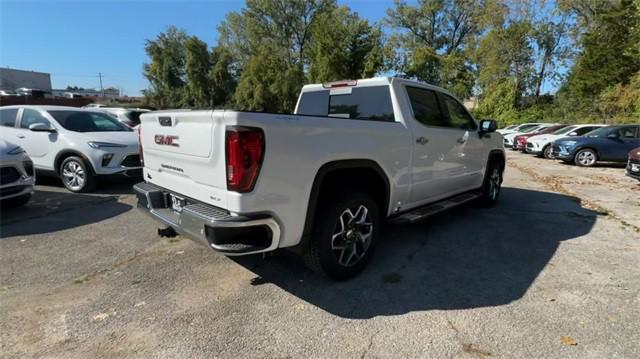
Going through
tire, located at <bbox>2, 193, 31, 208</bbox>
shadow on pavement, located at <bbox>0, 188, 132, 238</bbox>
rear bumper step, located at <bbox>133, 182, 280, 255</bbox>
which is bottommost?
shadow on pavement, located at <bbox>0, 188, 132, 238</bbox>

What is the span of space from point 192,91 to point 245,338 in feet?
133

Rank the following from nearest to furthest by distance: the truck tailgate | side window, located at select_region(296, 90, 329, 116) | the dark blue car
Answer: the truck tailgate → side window, located at select_region(296, 90, 329, 116) → the dark blue car

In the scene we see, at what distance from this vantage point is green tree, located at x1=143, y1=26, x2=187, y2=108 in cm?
4081

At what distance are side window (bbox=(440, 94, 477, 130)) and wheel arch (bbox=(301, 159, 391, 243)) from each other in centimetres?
178

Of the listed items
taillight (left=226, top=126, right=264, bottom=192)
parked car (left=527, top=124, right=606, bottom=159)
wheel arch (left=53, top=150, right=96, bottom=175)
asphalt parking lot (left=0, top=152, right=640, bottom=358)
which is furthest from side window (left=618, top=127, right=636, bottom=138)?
wheel arch (left=53, top=150, right=96, bottom=175)

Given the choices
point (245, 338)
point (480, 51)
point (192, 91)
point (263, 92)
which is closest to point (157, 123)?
point (245, 338)

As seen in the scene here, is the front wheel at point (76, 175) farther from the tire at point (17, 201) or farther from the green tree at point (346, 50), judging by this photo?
the green tree at point (346, 50)

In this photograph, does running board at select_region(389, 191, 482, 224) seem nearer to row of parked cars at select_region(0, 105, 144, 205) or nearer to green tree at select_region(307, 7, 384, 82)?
row of parked cars at select_region(0, 105, 144, 205)

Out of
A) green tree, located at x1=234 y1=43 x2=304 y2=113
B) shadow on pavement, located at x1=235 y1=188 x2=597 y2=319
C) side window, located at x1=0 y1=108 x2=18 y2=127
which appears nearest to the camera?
shadow on pavement, located at x1=235 y1=188 x2=597 y2=319

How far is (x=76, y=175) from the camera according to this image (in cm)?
668

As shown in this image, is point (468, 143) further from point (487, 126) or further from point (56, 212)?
point (56, 212)

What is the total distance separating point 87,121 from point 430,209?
6.80m

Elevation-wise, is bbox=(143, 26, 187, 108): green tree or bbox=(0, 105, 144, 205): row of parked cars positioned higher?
bbox=(143, 26, 187, 108): green tree

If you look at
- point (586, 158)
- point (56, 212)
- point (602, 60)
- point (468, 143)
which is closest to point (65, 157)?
point (56, 212)
